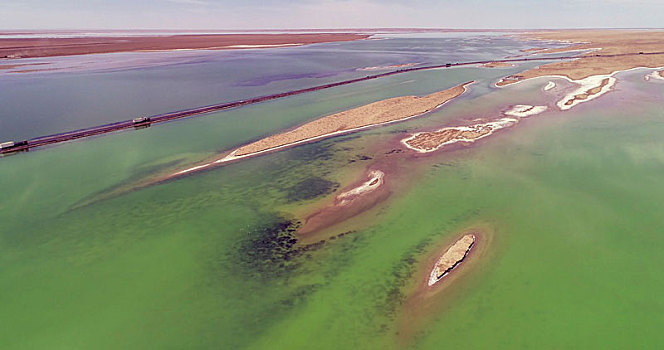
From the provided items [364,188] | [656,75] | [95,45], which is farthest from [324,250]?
[95,45]

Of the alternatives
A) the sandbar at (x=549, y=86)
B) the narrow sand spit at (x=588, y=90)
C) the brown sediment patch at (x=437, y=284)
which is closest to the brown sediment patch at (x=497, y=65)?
the narrow sand spit at (x=588, y=90)

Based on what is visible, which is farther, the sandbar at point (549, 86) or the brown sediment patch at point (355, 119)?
the sandbar at point (549, 86)

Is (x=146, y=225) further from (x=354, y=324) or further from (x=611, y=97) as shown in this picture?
(x=611, y=97)

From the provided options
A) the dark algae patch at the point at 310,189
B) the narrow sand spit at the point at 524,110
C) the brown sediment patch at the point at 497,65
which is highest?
the brown sediment patch at the point at 497,65

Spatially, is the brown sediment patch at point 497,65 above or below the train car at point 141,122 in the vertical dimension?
above

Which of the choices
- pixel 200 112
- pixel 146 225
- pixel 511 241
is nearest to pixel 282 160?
pixel 146 225

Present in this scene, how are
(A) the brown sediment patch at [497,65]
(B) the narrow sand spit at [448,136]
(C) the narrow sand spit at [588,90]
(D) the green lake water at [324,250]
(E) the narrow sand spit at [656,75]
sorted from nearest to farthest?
(D) the green lake water at [324,250], (B) the narrow sand spit at [448,136], (C) the narrow sand spit at [588,90], (E) the narrow sand spit at [656,75], (A) the brown sediment patch at [497,65]

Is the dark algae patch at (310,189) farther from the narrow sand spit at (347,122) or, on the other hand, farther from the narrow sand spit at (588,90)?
the narrow sand spit at (588,90)

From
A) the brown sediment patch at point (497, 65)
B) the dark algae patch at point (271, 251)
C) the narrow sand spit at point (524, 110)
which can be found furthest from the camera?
the brown sediment patch at point (497, 65)

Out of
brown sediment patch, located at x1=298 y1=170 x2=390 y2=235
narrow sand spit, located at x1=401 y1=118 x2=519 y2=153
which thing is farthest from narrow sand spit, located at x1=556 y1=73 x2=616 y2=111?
brown sediment patch, located at x1=298 y1=170 x2=390 y2=235
